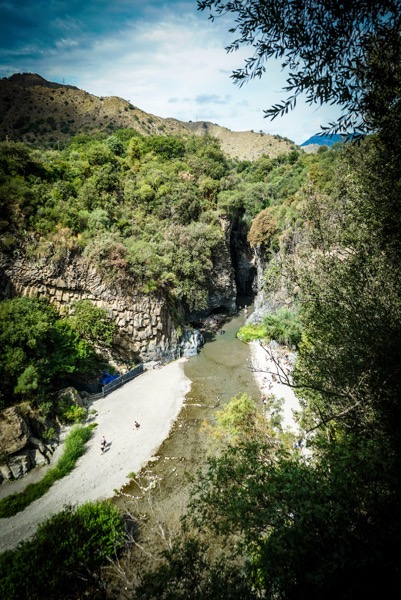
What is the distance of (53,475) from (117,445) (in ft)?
10.9

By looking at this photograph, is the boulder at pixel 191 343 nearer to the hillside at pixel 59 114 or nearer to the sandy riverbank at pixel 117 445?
the sandy riverbank at pixel 117 445

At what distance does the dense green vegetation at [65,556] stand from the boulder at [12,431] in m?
5.97

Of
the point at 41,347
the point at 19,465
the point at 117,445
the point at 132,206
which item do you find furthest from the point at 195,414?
the point at 132,206

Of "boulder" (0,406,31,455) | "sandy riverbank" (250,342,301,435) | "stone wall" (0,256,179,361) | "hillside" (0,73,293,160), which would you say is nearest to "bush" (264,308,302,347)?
"sandy riverbank" (250,342,301,435)

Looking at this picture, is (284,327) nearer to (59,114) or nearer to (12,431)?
(12,431)

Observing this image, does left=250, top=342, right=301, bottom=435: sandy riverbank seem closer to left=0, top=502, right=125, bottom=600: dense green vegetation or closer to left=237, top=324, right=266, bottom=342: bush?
left=237, top=324, right=266, bottom=342: bush

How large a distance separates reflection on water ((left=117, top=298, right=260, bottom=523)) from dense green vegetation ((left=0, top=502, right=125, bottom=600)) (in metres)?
2.11

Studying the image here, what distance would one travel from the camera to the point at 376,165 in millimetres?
6582

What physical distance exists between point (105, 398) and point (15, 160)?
22.0 meters

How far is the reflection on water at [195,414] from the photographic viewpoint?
1229 centimetres

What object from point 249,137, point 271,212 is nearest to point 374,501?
point 271,212

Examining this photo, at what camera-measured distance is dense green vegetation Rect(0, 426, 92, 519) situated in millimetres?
11898

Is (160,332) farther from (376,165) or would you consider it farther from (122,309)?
(376,165)

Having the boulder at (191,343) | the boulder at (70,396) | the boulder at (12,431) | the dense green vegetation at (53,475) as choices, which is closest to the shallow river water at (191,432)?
the boulder at (191,343)
